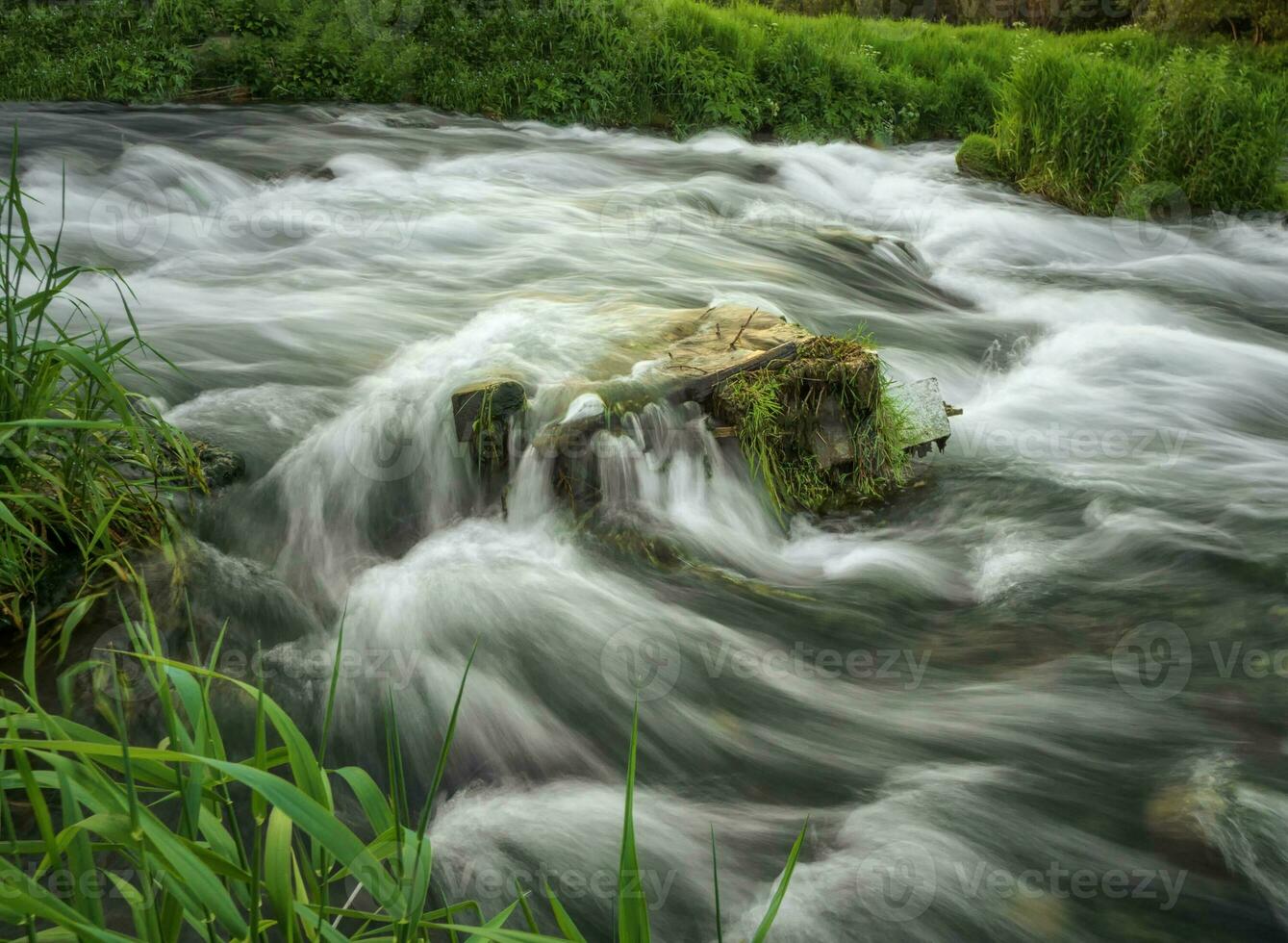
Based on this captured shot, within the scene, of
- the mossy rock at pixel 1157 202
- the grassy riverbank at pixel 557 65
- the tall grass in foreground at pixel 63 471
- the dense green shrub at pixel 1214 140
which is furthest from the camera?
the grassy riverbank at pixel 557 65

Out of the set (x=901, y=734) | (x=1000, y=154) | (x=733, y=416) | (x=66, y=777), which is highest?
(x=1000, y=154)

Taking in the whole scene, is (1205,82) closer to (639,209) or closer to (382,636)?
(639,209)

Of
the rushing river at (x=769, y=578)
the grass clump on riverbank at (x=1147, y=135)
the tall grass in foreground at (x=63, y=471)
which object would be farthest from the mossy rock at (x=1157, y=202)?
the tall grass in foreground at (x=63, y=471)

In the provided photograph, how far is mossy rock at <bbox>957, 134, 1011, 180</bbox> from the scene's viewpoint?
901 cm

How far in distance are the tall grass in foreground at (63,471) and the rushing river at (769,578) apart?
0.97ft

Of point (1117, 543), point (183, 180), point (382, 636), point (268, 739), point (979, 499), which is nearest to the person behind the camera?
point (268, 739)

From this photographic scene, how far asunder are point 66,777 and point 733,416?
296 cm

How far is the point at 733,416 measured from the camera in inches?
158

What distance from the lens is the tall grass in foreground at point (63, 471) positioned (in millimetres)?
2811

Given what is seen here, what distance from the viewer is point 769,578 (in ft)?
12.3

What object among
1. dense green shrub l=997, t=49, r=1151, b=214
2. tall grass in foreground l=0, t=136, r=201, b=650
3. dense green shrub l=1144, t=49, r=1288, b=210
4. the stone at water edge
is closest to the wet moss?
the stone at water edge

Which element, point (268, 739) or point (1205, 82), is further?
point (1205, 82)

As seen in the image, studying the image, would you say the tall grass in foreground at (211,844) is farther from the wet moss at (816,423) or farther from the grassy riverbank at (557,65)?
the grassy riverbank at (557,65)

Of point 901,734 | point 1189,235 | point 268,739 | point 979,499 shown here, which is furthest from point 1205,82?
point 268,739
